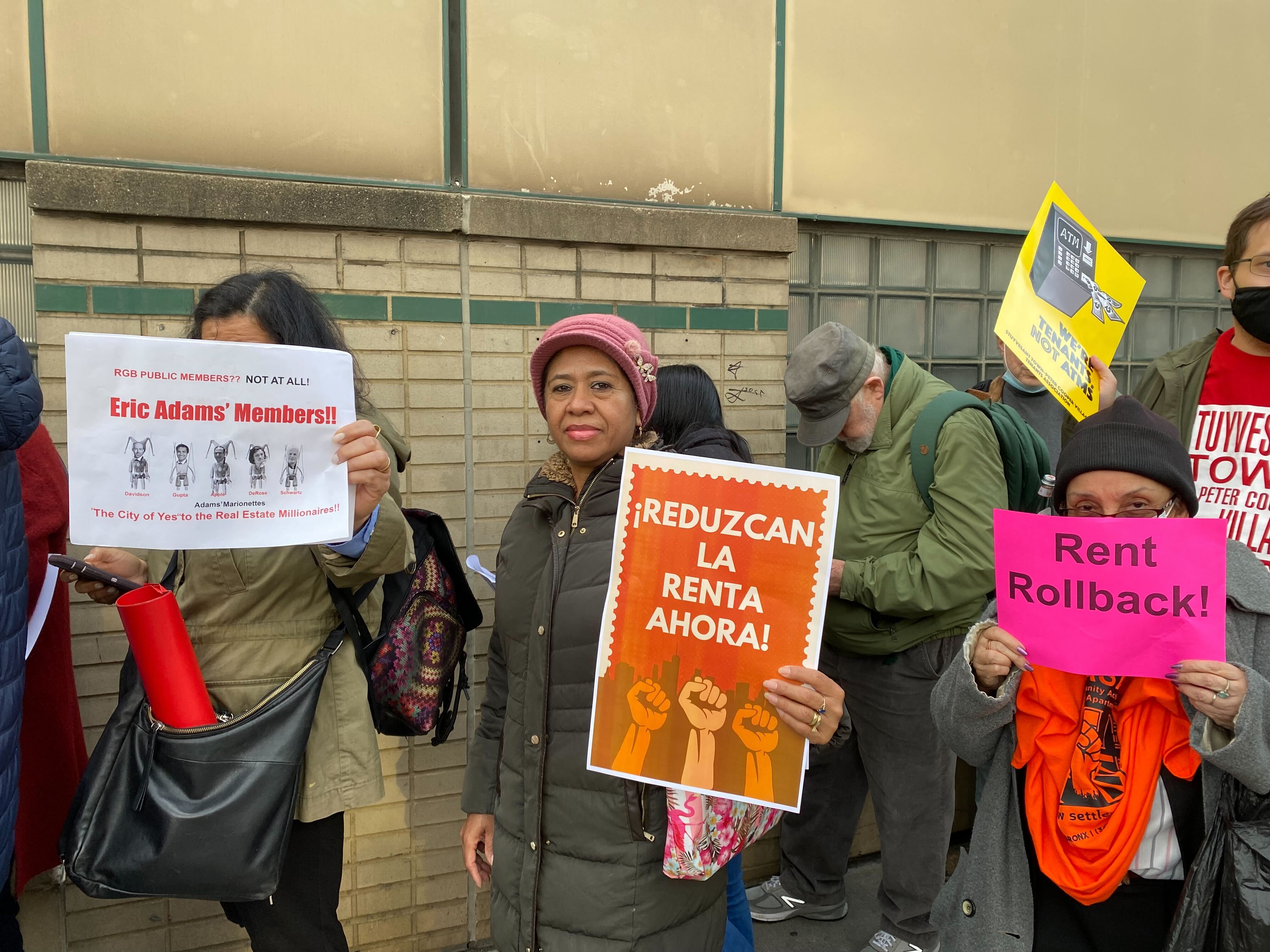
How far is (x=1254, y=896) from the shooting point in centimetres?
164

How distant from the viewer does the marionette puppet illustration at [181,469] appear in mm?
1954

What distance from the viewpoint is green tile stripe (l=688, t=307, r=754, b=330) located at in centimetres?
378

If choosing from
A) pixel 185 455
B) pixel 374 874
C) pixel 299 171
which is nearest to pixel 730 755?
pixel 185 455

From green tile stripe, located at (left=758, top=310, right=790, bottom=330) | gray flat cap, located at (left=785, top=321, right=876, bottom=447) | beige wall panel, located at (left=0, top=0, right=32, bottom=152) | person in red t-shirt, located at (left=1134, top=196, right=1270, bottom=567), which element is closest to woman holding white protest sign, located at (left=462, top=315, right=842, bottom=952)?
gray flat cap, located at (left=785, top=321, right=876, bottom=447)

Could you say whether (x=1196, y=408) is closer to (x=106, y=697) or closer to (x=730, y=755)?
(x=730, y=755)

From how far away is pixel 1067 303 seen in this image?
114 inches

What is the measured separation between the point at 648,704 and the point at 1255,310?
1990mm

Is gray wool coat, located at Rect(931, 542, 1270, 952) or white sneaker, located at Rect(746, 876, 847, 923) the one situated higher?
gray wool coat, located at Rect(931, 542, 1270, 952)

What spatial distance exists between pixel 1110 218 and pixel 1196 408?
2.37 m

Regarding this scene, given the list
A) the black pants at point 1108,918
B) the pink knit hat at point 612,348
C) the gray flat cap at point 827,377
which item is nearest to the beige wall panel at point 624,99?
the gray flat cap at point 827,377

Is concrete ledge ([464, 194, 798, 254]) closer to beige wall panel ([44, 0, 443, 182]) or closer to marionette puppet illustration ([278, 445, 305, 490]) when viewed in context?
beige wall panel ([44, 0, 443, 182])

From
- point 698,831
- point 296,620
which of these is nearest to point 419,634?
point 296,620

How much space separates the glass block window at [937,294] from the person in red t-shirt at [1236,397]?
5.41ft

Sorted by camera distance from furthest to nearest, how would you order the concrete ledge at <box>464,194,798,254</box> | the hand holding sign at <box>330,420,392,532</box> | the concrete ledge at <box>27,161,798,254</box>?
1. the concrete ledge at <box>464,194,798,254</box>
2. the concrete ledge at <box>27,161,798,254</box>
3. the hand holding sign at <box>330,420,392,532</box>
